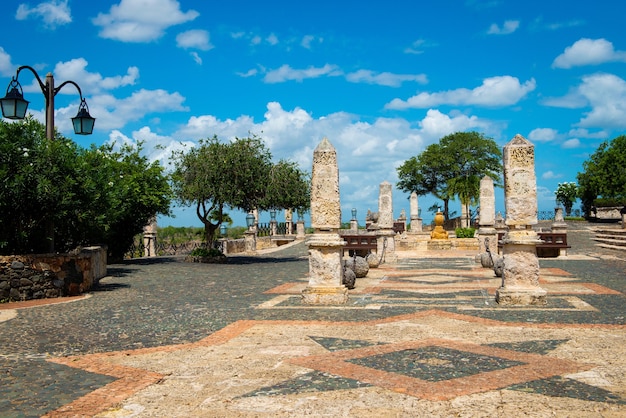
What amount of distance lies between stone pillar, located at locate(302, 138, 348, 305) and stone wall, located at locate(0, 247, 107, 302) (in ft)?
17.6

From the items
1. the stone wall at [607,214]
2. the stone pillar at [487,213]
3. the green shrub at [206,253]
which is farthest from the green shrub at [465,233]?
the stone wall at [607,214]

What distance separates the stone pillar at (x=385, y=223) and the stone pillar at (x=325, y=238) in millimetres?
10152

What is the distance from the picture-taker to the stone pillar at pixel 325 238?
10.8m

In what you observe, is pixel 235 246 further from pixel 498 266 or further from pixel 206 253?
pixel 498 266

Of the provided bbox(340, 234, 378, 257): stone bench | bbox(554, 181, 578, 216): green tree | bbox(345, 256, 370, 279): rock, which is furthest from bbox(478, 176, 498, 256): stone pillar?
bbox(554, 181, 578, 216): green tree

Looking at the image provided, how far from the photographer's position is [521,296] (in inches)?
397

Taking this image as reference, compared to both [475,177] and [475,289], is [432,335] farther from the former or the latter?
[475,177]

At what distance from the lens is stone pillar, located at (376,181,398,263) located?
2136 cm

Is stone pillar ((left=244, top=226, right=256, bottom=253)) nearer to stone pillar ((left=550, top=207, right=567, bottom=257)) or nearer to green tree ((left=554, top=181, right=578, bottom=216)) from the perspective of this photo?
stone pillar ((left=550, top=207, right=567, bottom=257))

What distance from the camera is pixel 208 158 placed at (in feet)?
73.4

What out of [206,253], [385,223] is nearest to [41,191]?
[206,253]

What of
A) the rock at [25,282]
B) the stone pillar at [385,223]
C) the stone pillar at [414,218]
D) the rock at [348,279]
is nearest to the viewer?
the rock at [25,282]

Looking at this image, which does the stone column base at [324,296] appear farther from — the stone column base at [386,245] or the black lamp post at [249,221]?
the black lamp post at [249,221]

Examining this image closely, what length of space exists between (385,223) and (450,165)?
36.3 meters
